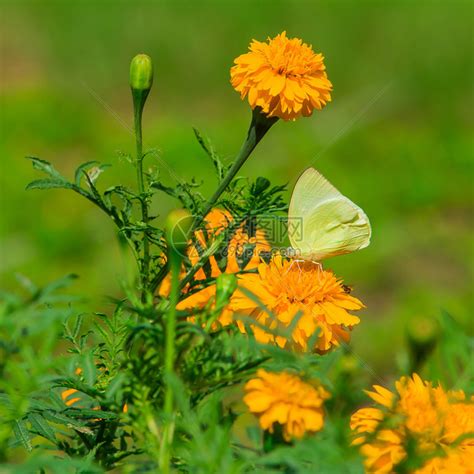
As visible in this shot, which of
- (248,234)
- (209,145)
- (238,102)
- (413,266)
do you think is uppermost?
(238,102)

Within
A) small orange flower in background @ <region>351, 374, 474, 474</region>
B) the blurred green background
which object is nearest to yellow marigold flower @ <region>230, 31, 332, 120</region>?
small orange flower in background @ <region>351, 374, 474, 474</region>

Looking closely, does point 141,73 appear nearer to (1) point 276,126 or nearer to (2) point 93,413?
(2) point 93,413

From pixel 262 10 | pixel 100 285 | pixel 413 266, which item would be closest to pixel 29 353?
pixel 100 285

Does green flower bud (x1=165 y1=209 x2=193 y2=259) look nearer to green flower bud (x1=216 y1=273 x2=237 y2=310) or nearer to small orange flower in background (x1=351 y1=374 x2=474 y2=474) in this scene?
green flower bud (x1=216 y1=273 x2=237 y2=310)

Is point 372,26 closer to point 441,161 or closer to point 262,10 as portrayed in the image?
point 262,10

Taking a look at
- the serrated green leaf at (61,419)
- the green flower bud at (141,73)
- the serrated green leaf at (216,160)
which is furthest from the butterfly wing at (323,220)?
the serrated green leaf at (61,419)

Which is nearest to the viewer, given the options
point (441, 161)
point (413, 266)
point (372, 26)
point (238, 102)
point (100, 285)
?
point (100, 285)

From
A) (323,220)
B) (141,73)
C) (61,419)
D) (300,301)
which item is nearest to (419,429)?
(300,301)
